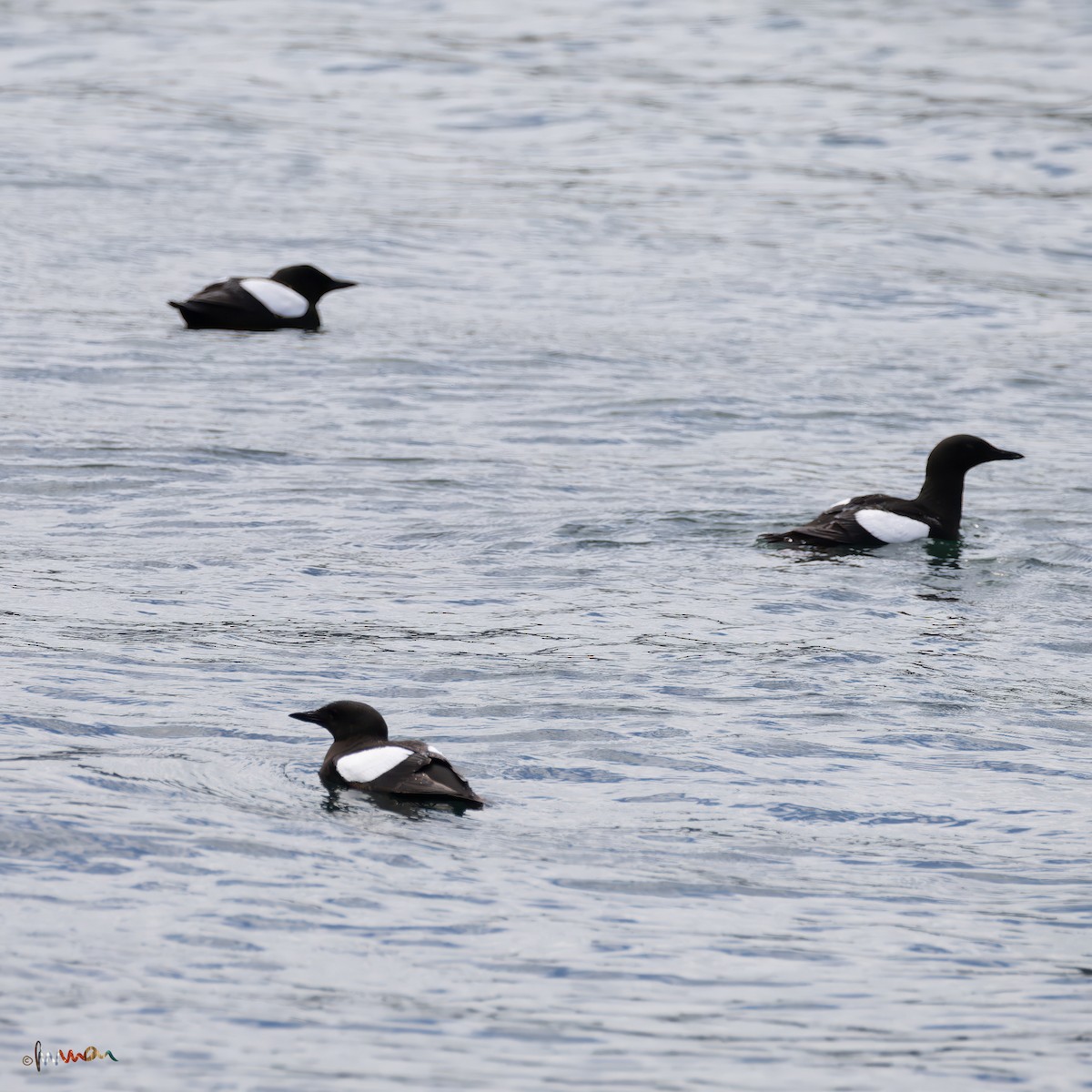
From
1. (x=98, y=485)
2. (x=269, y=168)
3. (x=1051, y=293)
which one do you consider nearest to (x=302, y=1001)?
(x=98, y=485)

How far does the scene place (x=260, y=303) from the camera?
683 inches

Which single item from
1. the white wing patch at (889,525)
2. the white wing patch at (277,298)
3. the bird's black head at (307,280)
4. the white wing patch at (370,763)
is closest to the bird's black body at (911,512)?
the white wing patch at (889,525)

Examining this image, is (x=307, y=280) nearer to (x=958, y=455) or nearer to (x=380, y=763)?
(x=958, y=455)

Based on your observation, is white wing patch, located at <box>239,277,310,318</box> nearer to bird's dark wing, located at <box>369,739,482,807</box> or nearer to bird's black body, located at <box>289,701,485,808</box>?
bird's black body, located at <box>289,701,485,808</box>

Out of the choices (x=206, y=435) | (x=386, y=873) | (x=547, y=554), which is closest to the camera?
(x=386, y=873)

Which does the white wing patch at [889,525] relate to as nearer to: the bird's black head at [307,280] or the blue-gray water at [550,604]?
the blue-gray water at [550,604]

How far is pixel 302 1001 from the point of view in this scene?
6.12m

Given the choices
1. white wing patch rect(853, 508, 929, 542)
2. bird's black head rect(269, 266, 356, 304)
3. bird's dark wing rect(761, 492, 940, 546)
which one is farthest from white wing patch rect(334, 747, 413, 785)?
bird's black head rect(269, 266, 356, 304)

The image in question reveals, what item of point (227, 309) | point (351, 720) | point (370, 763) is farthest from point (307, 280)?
point (370, 763)

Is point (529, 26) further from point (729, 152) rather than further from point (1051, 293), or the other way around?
point (1051, 293)

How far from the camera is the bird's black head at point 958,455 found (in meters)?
12.7

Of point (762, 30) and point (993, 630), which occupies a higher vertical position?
point (762, 30)

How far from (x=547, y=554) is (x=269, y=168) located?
1310 cm

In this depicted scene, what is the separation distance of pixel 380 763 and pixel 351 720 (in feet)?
1.43
